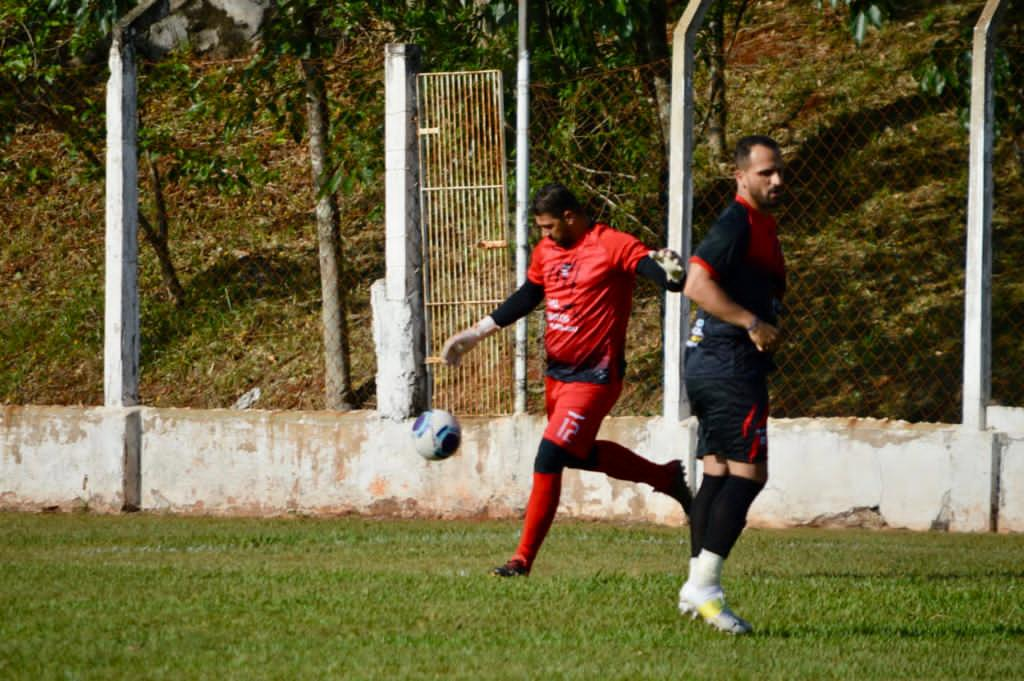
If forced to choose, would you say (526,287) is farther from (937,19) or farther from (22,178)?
(937,19)

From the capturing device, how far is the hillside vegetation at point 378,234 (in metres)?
13.1

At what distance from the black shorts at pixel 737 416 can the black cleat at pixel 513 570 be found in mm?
1476

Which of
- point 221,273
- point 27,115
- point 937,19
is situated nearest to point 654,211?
point 221,273

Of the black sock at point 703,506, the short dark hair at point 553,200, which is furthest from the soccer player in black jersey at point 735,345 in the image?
the short dark hair at point 553,200

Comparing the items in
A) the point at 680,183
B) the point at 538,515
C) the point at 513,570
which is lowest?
the point at 513,570

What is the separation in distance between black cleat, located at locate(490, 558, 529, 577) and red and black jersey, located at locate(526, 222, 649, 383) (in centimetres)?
99

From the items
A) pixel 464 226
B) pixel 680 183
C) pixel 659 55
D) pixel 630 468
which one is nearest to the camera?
pixel 630 468

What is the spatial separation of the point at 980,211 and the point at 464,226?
3428 mm

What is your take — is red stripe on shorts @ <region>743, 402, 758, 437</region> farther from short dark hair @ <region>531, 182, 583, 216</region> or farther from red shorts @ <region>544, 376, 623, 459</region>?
short dark hair @ <region>531, 182, 583, 216</region>

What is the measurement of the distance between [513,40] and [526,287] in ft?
18.9

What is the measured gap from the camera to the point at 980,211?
10.5 m

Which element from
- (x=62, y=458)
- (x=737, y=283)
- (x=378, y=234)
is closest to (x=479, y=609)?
(x=737, y=283)

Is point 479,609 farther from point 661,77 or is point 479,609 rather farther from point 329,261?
point 329,261

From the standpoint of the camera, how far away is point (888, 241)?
16047 mm
